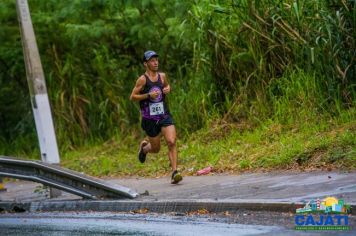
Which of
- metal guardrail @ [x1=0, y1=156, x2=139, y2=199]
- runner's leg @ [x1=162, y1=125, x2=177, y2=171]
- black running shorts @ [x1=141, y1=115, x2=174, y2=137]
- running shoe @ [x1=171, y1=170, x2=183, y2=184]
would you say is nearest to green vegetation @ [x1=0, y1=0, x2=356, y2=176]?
running shoe @ [x1=171, y1=170, x2=183, y2=184]

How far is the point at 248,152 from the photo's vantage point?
576 inches

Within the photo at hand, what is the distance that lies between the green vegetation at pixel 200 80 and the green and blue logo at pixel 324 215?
3.21 meters

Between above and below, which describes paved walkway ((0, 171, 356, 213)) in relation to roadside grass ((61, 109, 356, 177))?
below

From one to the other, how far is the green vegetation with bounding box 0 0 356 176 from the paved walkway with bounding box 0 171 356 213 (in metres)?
0.74

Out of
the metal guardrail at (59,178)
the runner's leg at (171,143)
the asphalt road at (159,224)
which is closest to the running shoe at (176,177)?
the runner's leg at (171,143)

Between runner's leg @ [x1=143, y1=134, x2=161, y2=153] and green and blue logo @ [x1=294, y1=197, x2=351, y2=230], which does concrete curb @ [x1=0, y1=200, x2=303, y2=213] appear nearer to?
green and blue logo @ [x1=294, y1=197, x2=351, y2=230]

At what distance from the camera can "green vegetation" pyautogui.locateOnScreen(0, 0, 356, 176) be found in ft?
49.3

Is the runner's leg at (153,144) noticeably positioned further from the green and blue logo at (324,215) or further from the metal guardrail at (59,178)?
the green and blue logo at (324,215)

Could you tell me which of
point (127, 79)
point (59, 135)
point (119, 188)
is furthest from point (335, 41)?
point (59, 135)

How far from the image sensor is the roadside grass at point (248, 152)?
Result: 12641 millimetres

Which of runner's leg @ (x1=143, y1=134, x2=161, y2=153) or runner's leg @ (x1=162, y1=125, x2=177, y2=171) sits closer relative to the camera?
runner's leg @ (x1=162, y1=125, x2=177, y2=171)

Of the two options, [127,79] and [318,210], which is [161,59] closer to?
[127,79]

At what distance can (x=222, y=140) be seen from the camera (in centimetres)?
1673

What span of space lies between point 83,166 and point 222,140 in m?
3.59
